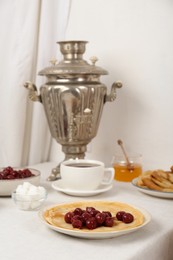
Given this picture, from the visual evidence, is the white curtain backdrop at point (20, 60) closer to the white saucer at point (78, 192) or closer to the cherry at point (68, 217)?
the white saucer at point (78, 192)

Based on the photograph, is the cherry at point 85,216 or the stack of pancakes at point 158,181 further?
the stack of pancakes at point 158,181

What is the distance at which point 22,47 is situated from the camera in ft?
4.66

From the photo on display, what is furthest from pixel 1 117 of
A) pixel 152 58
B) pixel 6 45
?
pixel 152 58

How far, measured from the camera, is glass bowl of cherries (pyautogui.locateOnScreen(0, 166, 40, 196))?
3.25ft

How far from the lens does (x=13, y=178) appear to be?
40.3 inches

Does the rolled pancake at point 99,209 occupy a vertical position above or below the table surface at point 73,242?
above

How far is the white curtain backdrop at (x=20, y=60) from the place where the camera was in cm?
142

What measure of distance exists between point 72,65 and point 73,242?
577mm

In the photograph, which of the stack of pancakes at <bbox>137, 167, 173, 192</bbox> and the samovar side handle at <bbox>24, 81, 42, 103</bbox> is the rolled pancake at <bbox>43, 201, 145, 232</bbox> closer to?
the stack of pancakes at <bbox>137, 167, 173, 192</bbox>

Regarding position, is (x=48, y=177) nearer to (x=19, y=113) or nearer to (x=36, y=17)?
(x=19, y=113)

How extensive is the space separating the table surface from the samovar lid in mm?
397

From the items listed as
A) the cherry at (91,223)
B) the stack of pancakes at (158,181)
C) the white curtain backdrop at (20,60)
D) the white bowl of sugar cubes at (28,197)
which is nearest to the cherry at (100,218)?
the cherry at (91,223)

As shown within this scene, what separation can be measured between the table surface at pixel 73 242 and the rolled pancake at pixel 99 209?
0.06 feet

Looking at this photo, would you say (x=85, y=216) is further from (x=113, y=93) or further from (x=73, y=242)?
(x=113, y=93)
